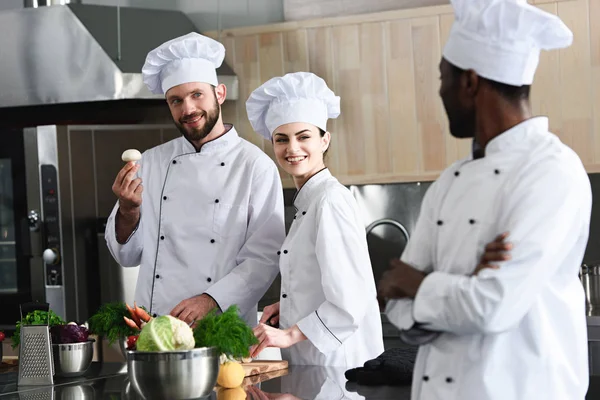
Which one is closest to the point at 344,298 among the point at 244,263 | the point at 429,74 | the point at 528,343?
the point at 244,263

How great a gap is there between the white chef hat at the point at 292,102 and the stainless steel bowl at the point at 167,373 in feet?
2.66

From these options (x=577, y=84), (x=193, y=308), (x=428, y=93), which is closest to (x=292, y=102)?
(x=193, y=308)

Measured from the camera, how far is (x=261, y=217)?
2.73 metres

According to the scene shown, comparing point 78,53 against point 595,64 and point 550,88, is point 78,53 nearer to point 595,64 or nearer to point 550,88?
point 550,88

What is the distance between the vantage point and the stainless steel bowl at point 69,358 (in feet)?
7.77

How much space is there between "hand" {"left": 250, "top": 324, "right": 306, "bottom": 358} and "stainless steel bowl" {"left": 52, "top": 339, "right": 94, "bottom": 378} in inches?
18.3

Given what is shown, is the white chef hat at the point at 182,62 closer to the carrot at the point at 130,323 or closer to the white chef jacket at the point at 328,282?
the white chef jacket at the point at 328,282

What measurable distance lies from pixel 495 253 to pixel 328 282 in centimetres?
93

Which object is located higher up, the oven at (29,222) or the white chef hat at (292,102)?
the white chef hat at (292,102)

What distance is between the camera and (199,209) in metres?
2.77

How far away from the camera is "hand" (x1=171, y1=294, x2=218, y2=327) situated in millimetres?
2498

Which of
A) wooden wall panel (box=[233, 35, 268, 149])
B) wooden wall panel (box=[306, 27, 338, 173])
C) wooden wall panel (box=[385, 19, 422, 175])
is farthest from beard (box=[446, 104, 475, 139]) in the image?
wooden wall panel (box=[233, 35, 268, 149])

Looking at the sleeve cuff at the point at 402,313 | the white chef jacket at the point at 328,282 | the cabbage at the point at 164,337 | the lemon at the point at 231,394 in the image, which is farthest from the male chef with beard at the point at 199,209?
the sleeve cuff at the point at 402,313

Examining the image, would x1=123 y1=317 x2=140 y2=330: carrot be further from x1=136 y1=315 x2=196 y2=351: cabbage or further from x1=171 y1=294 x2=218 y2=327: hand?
x1=136 y1=315 x2=196 y2=351: cabbage
